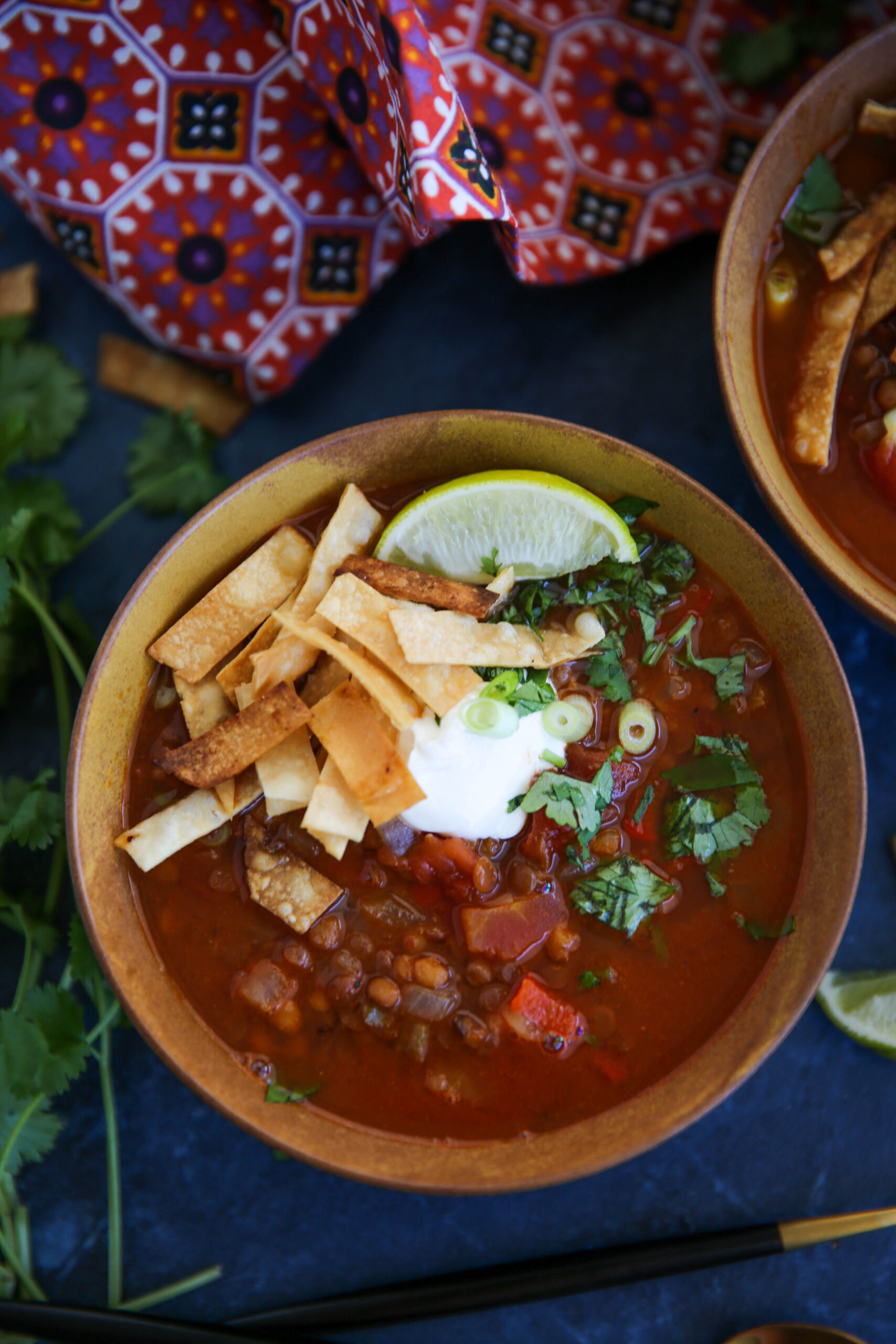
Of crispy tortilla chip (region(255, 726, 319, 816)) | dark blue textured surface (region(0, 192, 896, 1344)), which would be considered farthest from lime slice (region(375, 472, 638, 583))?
dark blue textured surface (region(0, 192, 896, 1344))

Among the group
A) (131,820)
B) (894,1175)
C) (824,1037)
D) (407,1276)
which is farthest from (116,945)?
(894,1175)

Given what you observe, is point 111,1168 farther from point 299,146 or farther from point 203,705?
point 299,146

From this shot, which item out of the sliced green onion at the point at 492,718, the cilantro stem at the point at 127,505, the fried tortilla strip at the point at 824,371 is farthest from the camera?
the cilantro stem at the point at 127,505

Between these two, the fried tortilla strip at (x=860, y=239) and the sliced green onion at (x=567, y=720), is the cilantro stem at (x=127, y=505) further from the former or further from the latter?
the fried tortilla strip at (x=860, y=239)

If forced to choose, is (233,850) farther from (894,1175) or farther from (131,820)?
(894,1175)

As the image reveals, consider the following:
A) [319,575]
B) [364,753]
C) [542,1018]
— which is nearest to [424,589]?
[319,575]

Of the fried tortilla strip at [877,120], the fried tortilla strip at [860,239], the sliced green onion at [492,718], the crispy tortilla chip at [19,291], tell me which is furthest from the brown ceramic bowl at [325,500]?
the crispy tortilla chip at [19,291]
